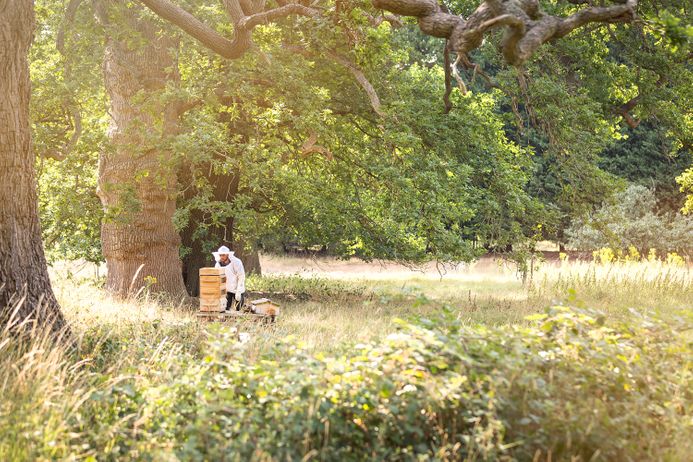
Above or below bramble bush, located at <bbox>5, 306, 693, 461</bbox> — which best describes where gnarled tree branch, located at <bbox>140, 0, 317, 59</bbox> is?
above

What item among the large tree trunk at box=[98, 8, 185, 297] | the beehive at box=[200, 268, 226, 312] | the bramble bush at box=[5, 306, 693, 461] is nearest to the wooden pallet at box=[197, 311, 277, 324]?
the beehive at box=[200, 268, 226, 312]

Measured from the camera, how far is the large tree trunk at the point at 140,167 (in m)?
15.8

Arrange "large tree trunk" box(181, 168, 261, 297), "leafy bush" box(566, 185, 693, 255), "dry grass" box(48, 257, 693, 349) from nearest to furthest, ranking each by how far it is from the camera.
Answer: "dry grass" box(48, 257, 693, 349) < "large tree trunk" box(181, 168, 261, 297) < "leafy bush" box(566, 185, 693, 255)

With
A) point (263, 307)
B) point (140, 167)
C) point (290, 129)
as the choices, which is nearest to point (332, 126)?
point (290, 129)

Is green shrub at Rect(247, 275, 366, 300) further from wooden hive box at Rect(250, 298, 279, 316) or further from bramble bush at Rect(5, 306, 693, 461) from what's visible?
bramble bush at Rect(5, 306, 693, 461)

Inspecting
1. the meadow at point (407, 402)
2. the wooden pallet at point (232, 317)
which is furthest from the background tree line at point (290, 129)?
the meadow at point (407, 402)

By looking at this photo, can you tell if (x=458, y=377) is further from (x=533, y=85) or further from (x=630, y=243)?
(x=630, y=243)

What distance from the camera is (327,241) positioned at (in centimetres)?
2084

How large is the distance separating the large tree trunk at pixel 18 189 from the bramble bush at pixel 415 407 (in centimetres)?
247

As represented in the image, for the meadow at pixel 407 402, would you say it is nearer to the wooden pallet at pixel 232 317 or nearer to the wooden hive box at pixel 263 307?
the wooden pallet at pixel 232 317

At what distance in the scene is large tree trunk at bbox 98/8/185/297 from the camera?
51.8ft

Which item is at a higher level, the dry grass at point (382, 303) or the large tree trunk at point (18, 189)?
the large tree trunk at point (18, 189)

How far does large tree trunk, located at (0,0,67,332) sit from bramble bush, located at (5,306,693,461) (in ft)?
8.12

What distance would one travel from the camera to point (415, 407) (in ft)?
16.9
